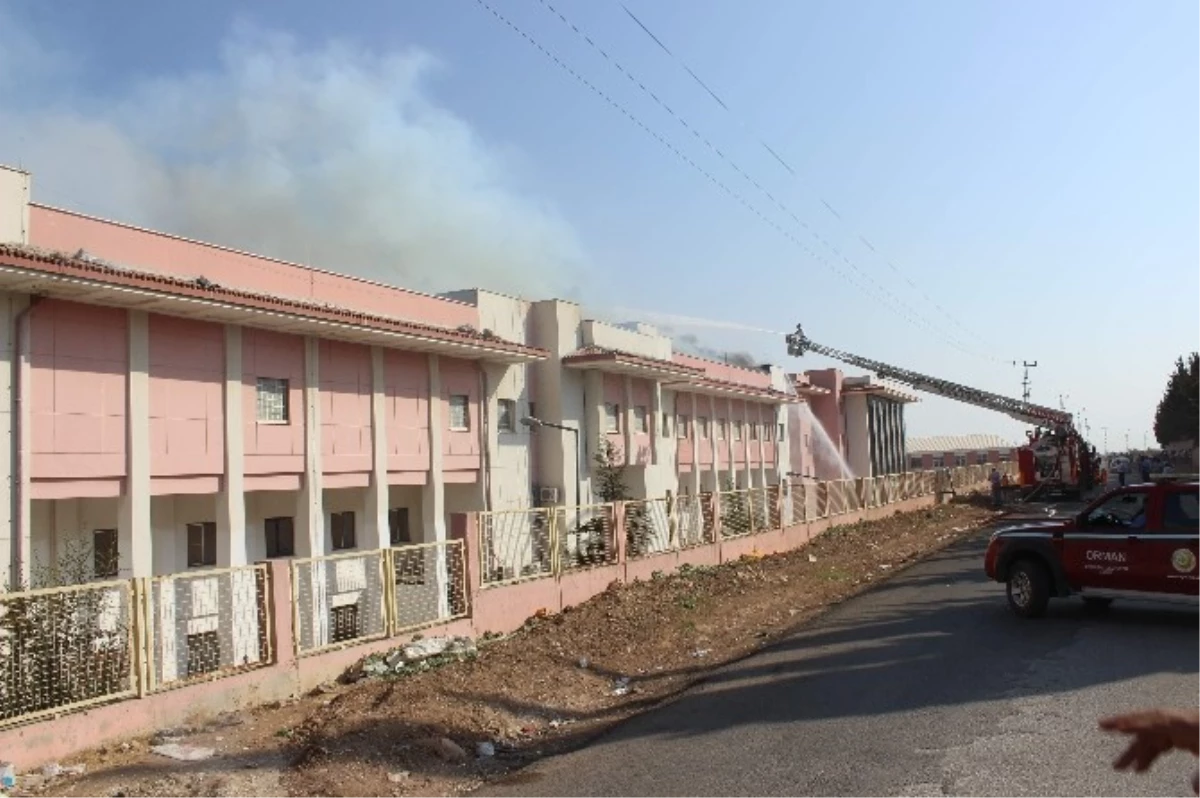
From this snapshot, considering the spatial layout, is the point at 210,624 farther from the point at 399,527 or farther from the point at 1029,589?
the point at 399,527

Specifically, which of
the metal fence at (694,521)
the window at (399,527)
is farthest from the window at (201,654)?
the metal fence at (694,521)

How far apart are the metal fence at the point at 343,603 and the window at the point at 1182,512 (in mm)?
9870

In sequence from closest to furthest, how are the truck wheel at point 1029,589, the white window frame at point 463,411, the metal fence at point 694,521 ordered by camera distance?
the truck wheel at point 1029,589 → the white window frame at point 463,411 → the metal fence at point 694,521

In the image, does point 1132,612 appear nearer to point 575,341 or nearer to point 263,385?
point 263,385

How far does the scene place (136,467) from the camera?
1382 cm

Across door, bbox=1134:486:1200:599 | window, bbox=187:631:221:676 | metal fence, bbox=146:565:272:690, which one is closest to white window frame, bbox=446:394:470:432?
metal fence, bbox=146:565:272:690

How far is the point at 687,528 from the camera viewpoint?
2320cm

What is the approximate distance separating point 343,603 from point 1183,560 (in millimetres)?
10322

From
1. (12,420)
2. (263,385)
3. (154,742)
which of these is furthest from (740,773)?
(263,385)

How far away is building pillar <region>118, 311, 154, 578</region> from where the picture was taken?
1374 centimetres

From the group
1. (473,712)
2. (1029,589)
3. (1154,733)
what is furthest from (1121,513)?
(1154,733)

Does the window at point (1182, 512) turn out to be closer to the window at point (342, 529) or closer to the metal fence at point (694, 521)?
the metal fence at point (694, 521)

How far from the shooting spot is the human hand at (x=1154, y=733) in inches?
87.7

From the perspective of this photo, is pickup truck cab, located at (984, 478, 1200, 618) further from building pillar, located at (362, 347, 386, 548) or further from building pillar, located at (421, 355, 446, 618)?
building pillar, located at (421, 355, 446, 618)
